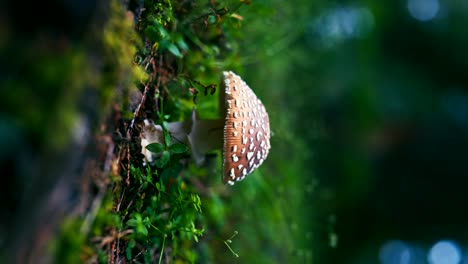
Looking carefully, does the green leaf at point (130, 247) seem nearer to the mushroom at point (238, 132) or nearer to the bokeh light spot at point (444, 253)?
the mushroom at point (238, 132)

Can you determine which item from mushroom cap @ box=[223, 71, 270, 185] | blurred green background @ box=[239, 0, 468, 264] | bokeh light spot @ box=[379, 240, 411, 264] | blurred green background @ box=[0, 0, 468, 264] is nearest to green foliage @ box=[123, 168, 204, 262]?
mushroom cap @ box=[223, 71, 270, 185]

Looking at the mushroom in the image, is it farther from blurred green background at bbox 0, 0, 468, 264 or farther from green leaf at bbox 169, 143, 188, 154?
blurred green background at bbox 0, 0, 468, 264

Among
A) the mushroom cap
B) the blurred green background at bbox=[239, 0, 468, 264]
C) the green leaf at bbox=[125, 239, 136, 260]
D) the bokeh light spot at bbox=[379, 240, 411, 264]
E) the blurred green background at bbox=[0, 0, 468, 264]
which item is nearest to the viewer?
the green leaf at bbox=[125, 239, 136, 260]

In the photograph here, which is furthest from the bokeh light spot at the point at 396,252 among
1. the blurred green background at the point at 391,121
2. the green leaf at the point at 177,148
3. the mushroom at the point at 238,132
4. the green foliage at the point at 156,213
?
the green leaf at the point at 177,148

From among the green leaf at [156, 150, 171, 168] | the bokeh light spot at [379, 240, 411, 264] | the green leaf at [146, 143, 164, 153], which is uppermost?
the green leaf at [146, 143, 164, 153]

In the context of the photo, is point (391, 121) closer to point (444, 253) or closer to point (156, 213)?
point (444, 253)

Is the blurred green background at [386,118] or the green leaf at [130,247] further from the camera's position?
the blurred green background at [386,118]

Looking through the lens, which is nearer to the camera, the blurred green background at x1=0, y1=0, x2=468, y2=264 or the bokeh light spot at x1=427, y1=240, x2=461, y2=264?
the blurred green background at x1=0, y1=0, x2=468, y2=264

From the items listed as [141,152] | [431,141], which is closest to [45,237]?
[141,152]

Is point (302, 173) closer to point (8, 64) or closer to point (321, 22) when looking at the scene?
point (321, 22)

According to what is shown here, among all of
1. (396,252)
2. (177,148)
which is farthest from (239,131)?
(396,252)
